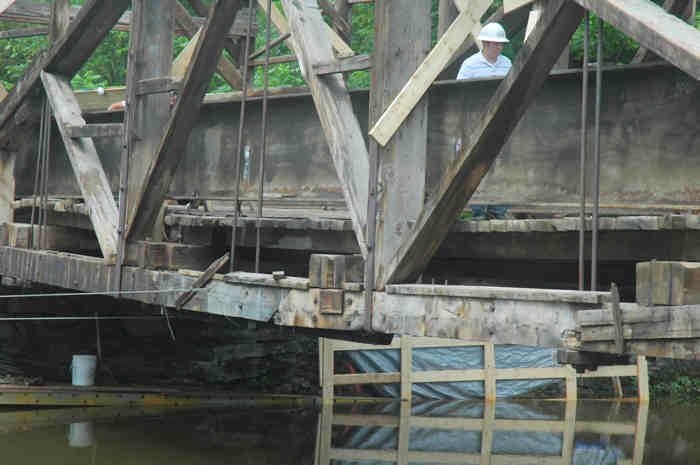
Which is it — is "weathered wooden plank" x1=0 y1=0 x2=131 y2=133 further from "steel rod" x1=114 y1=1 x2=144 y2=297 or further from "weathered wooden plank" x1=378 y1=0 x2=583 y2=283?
"weathered wooden plank" x1=378 y1=0 x2=583 y2=283

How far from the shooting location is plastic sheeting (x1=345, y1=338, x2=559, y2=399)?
1418 cm

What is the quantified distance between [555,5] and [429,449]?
778 cm

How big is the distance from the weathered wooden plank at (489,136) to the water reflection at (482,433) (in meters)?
5.65

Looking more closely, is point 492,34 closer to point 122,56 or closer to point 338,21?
point 338,21

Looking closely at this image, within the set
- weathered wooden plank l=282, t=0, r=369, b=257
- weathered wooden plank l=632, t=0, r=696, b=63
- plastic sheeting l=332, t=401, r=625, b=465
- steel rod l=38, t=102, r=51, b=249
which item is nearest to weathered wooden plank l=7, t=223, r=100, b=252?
steel rod l=38, t=102, r=51, b=249

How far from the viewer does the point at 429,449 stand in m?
11.2

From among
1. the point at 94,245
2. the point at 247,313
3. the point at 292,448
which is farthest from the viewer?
the point at 292,448

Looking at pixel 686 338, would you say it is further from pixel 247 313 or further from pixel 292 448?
pixel 292 448

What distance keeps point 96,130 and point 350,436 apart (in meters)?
5.50

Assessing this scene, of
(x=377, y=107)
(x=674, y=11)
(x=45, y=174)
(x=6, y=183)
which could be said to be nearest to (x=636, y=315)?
(x=377, y=107)

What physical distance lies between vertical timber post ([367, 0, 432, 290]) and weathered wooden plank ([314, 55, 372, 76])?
0.08m

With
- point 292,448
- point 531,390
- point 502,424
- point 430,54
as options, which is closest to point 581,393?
point 531,390

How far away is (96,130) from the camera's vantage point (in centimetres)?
764

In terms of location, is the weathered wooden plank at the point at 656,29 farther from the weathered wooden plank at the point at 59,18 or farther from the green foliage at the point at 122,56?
the green foliage at the point at 122,56
